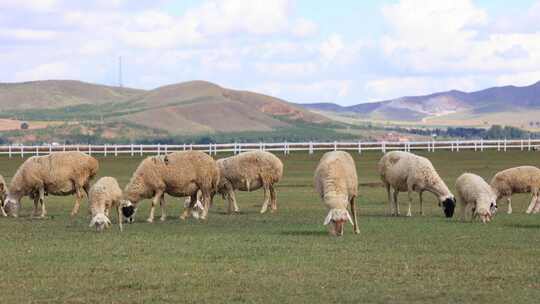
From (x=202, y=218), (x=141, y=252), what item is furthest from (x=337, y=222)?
(x=202, y=218)

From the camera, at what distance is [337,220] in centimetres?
2466

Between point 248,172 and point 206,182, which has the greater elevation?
point 248,172

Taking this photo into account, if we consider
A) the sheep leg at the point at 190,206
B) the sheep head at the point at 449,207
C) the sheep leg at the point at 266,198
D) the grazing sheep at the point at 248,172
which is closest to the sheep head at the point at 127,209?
the sheep leg at the point at 190,206

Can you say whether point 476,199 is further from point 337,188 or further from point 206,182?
point 206,182

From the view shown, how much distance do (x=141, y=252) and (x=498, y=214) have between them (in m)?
12.8

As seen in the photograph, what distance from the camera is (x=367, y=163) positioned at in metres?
68.2

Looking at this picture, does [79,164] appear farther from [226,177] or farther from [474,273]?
[474,273]

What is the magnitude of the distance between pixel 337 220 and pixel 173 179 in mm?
6726

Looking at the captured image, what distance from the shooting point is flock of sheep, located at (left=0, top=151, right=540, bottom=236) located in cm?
2711

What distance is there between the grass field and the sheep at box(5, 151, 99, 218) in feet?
5.84

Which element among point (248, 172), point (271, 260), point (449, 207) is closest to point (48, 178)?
point (248, 172)

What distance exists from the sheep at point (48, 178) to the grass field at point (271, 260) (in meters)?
1.78

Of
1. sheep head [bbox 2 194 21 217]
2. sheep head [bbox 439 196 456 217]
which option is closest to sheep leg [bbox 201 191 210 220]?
sheep head [bbox 2 194 21 217]

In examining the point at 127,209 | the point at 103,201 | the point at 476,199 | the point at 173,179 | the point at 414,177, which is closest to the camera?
the point at 103,201
